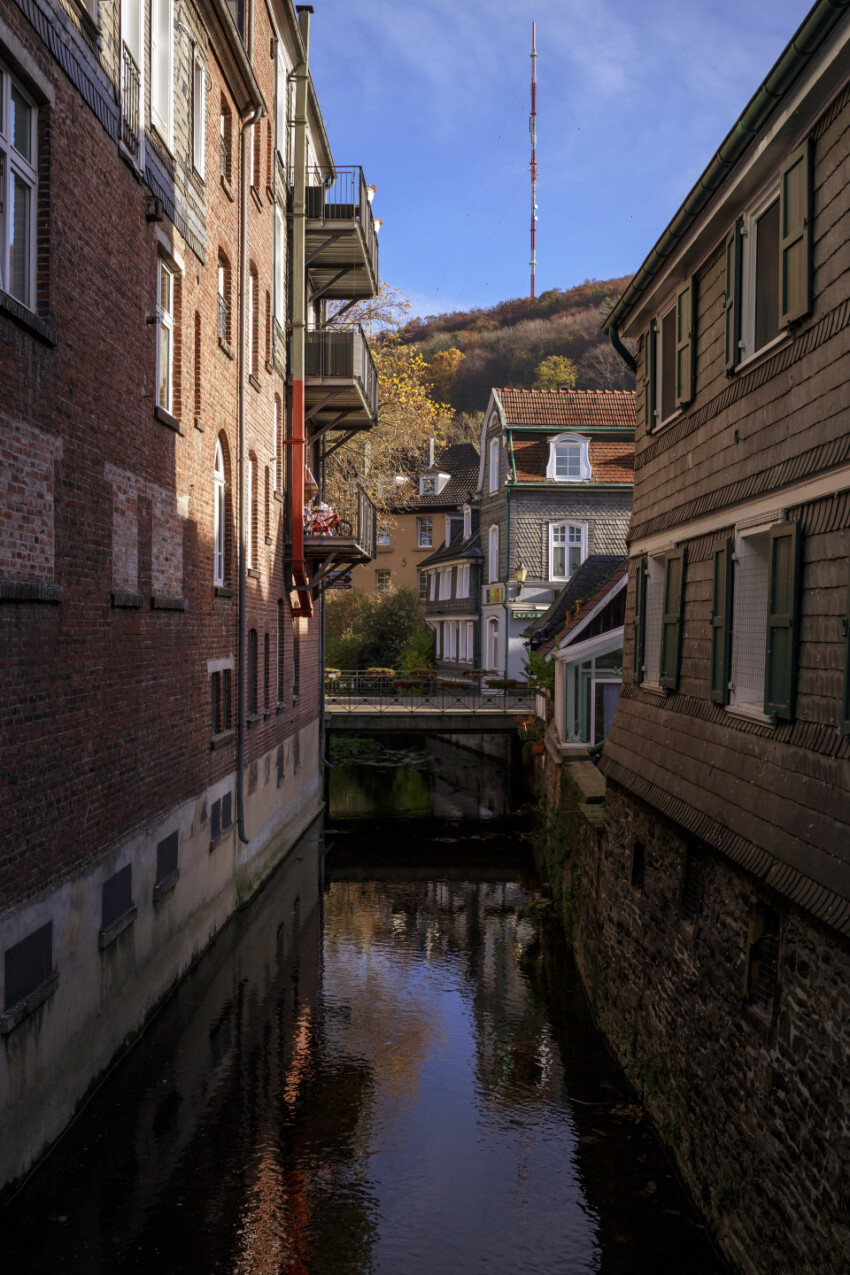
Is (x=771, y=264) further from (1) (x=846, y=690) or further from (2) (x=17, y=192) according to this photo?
(2) (x=17, y=192)

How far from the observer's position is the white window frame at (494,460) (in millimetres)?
38969

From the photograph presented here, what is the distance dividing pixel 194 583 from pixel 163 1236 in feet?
25.8

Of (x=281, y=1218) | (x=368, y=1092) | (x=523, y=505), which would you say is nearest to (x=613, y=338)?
(x=368, y=1092)

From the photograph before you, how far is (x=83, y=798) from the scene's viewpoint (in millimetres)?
9406

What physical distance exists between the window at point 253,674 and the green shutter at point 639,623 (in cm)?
794

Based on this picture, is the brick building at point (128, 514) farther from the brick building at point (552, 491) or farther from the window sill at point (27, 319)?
the brick building at point (552, 491)

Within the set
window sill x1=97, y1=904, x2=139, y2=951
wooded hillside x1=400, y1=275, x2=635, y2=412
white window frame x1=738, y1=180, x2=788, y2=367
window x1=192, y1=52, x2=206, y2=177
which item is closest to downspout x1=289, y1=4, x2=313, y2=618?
window x1=192, y1=52, x2=206, y2=177

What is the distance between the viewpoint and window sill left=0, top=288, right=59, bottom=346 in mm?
7590

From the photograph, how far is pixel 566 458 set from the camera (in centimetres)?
3756

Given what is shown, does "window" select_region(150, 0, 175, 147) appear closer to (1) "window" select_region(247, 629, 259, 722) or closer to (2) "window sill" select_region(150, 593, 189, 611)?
(2) "window sill" select_region(150, 593, 189, 611)

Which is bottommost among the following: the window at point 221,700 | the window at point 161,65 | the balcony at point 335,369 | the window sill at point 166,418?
the window at point 221,700

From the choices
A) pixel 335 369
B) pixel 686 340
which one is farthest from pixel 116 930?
pixel 335 369

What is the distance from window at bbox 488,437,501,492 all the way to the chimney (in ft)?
59.7

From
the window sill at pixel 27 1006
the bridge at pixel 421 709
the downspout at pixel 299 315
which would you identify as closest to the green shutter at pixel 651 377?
the window sill at pixel 27 1006
